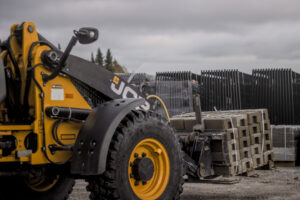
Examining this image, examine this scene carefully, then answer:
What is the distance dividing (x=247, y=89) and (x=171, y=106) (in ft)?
10.9

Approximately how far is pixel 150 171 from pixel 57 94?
139 cm

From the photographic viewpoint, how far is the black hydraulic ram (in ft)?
15.7

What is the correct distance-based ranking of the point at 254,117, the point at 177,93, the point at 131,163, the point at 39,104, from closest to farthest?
the point at 39,104 → the point at 131,163 → the point at 254,117 → the point at 177,93

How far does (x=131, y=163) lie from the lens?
5043mm

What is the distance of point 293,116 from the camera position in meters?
17.8

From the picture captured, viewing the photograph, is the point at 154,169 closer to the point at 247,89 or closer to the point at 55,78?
the point at 55,78

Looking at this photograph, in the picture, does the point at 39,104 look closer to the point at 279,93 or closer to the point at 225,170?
the point at 225,170

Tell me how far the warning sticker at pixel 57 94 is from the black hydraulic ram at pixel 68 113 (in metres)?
0.13

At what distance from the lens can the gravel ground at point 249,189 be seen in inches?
304

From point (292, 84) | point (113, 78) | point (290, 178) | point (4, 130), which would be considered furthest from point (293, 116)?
point (4, 130)

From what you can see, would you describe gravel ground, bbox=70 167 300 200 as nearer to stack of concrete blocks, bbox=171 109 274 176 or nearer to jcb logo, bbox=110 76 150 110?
stack of concrete blocks, bbox=171 109 274 176

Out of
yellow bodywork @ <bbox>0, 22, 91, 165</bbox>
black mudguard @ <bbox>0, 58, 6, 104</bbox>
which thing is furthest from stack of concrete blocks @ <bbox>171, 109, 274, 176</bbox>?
black mudguard @ <bbox>0, 58, 6, 104</bbox>

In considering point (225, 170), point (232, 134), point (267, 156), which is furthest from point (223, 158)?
point (267, 156)

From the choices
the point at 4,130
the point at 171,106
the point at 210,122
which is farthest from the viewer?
the point at 171,106
